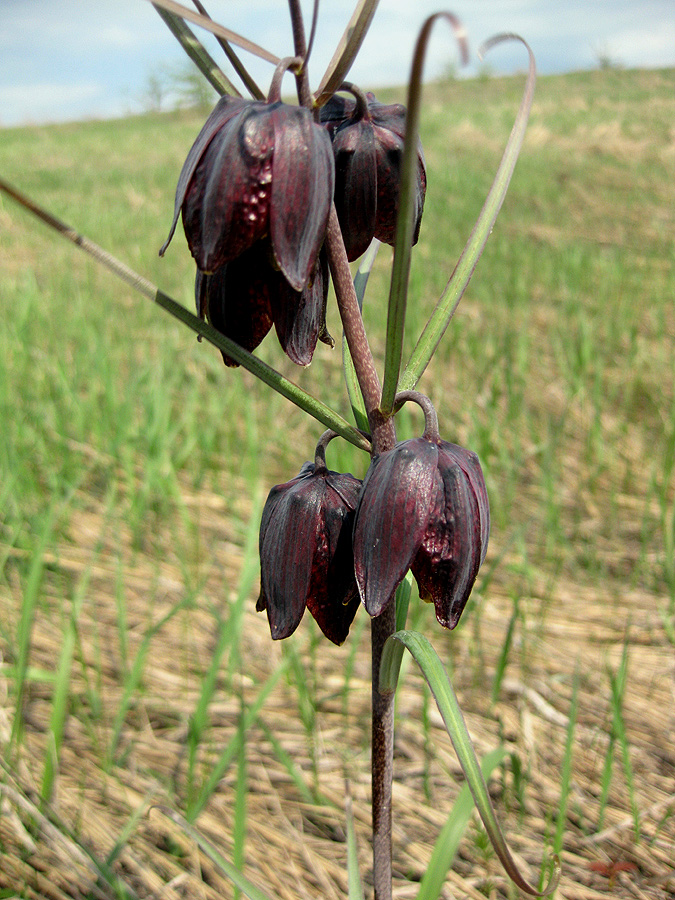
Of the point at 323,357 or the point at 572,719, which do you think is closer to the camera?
the point at 572,719

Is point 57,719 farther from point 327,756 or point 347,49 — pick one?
point 347,49

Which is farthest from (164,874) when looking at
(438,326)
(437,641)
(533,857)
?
(438,326)

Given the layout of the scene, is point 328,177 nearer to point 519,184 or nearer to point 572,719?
point 572,719

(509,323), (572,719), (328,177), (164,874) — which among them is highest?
(328,177)

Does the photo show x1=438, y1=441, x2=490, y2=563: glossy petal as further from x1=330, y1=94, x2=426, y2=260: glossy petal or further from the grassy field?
the grassy field

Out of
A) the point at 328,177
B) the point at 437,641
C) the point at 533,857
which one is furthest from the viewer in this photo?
the point at 437,641

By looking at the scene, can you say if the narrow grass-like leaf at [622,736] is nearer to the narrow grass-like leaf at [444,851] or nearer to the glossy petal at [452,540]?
the narrow grass-like leaf at [444,851]
